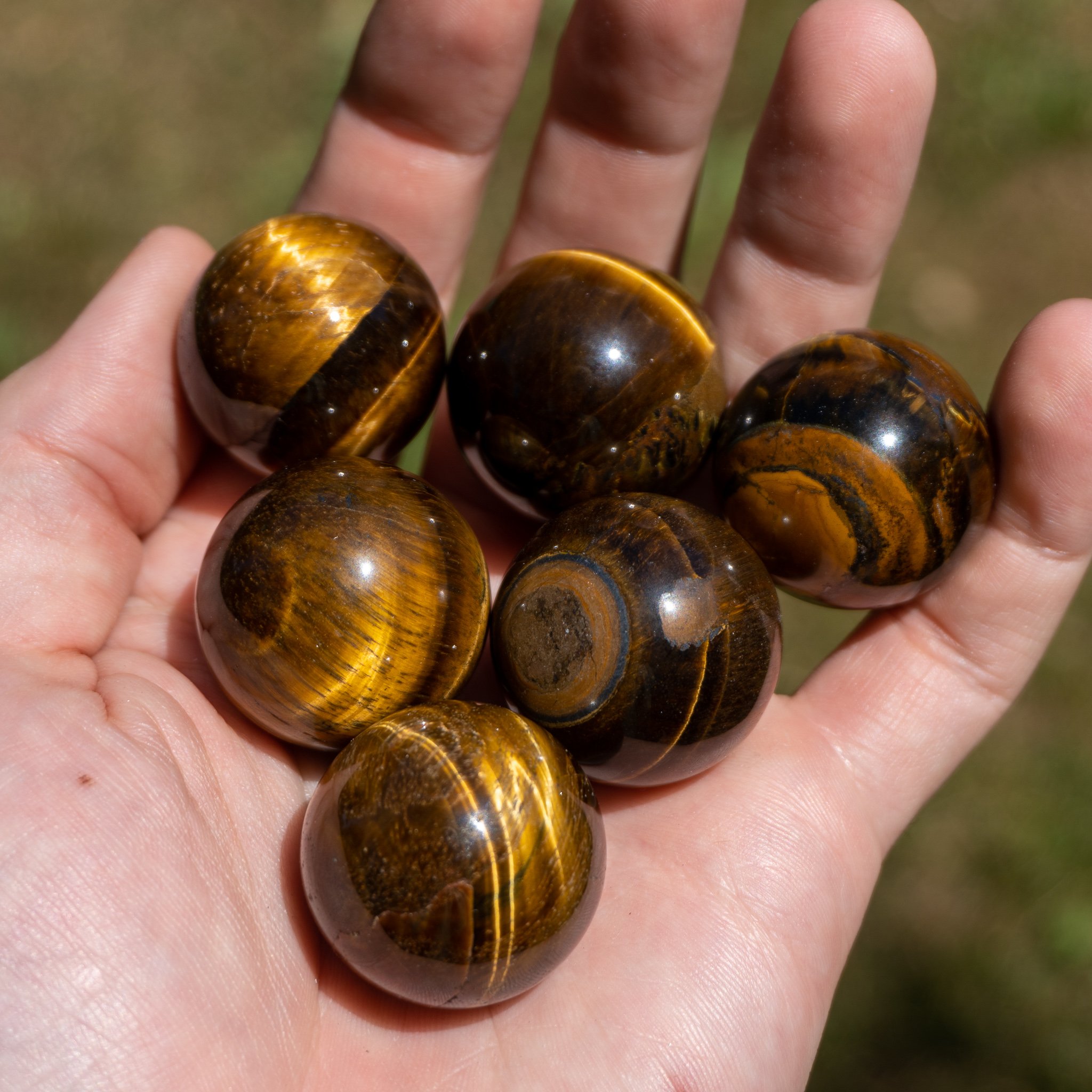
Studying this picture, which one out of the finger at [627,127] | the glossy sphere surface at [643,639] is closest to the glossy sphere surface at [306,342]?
the glossy sphere surface at [643,639]

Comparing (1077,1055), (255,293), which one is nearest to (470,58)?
(255,293)

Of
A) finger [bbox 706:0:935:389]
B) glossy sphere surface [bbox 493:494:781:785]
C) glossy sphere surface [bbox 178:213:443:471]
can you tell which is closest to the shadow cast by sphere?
glossy sphere surface [bbox 493:494:781:785]

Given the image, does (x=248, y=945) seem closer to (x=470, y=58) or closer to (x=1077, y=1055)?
(x=470, y=58)

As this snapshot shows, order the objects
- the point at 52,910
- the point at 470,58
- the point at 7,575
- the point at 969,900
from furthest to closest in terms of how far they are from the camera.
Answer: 1. the point at 969,900
2. the point at 470,58
3. the point at 7,575
4. the point at 52,910

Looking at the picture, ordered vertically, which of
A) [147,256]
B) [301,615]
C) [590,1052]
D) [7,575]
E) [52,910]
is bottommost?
[590,1052]

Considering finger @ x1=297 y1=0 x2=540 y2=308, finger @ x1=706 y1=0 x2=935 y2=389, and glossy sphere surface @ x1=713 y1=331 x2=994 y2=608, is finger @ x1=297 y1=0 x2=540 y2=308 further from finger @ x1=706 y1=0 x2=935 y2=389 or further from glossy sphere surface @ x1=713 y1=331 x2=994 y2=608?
glossy sphere surface @ x1=713 y1=331 x2=994 y2=608

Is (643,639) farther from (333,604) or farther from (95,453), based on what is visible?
(95,453)

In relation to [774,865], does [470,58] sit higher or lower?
higher
